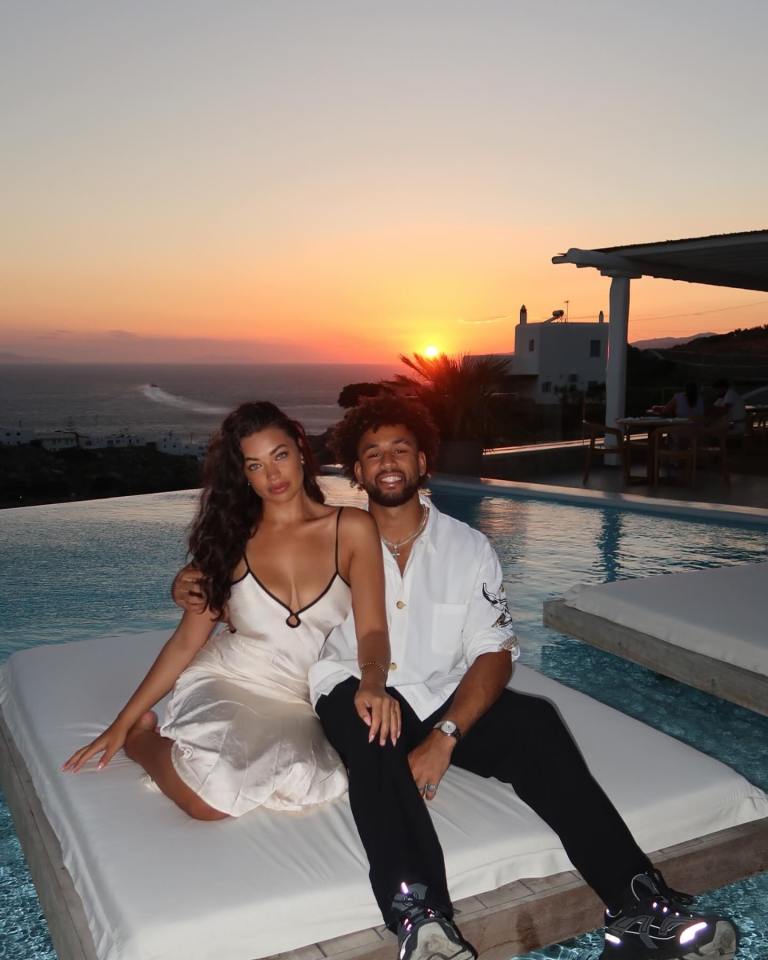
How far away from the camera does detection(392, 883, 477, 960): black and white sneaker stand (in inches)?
65.2

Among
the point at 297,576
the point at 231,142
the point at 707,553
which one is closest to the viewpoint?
the point at 297,576

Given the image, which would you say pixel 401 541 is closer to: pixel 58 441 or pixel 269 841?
pixel 269 841

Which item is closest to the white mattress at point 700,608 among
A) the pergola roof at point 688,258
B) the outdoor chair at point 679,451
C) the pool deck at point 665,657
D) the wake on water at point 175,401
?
the pool deck at point 665,657

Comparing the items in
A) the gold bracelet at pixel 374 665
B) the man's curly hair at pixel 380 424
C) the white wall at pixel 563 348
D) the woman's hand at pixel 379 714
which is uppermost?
the white wall at pixel 563 348

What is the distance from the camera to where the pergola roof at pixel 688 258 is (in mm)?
9312

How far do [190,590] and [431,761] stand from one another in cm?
79

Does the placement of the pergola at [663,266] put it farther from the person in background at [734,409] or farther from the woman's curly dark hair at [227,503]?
the woman's curly dark hair at [227,503]

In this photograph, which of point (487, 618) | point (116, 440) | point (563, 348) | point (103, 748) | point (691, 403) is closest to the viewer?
point (103, 748)

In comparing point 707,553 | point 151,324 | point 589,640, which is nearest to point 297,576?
point 589,640

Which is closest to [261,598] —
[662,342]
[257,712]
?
[257,712]

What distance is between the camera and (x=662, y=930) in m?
1.72

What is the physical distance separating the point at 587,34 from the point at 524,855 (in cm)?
1076

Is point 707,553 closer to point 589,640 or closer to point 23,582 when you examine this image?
point 589,640

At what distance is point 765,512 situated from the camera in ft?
26.7
